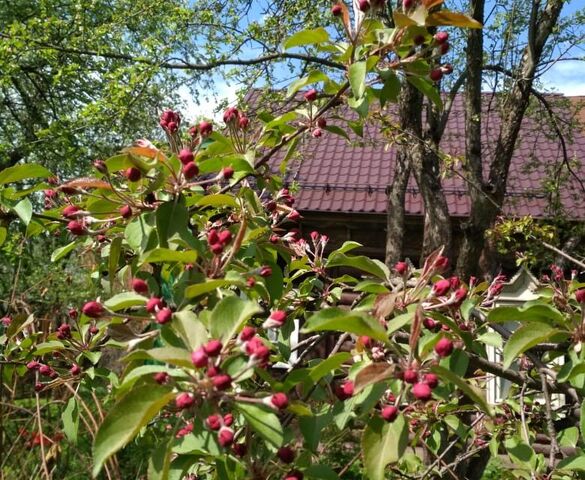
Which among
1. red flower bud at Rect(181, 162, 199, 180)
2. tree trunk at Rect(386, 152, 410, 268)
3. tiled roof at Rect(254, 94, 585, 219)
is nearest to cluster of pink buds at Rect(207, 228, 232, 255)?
red flower bud at Rect(181, 162, 199, 180)

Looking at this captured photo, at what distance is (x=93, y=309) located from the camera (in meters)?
1.09

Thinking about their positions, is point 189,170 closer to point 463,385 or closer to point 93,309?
point 93,309

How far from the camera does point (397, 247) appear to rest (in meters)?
6.76

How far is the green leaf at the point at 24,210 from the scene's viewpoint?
1.43 m

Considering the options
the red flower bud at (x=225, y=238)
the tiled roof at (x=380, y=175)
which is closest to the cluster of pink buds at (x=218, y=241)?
the red flower bud at (x=225, y=238)

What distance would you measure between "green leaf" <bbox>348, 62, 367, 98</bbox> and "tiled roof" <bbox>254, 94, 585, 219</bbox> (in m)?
6.12

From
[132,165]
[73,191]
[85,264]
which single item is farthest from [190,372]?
[85,264]

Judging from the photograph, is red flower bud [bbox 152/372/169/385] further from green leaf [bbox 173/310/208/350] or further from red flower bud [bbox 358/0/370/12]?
red flower bud [bbox 358/0/370/12]

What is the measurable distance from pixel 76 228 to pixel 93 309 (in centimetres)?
25

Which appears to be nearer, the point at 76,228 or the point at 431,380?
the point at 431,380

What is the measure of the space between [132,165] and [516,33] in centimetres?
585

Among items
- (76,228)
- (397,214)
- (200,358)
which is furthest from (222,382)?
(397,214)

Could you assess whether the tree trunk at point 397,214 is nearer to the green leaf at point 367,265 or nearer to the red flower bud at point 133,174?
the green leaf at point 367,265

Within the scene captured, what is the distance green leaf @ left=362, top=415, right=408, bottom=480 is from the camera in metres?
1.04
